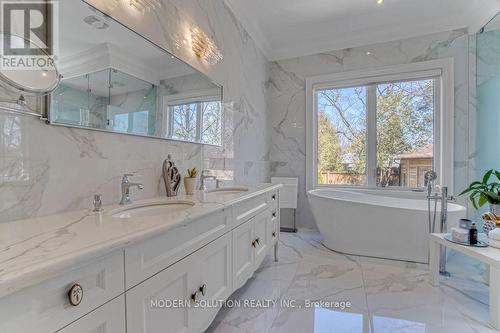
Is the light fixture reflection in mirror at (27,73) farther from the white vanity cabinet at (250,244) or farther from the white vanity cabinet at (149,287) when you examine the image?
the white vanity cabinet at (250,244)

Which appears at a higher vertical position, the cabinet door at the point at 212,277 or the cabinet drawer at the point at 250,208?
the cabinet drawer at the point at 250,208

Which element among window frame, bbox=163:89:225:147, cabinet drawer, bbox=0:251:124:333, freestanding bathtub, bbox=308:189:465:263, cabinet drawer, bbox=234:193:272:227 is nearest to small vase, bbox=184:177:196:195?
window frame, bbox=163:89:225:147

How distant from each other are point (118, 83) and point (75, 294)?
111 centimetres

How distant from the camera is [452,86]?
9.95ft

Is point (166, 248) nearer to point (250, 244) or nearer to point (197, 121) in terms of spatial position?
point (250, 244)

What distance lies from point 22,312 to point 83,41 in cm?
113

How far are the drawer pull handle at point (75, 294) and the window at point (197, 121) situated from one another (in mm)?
1242

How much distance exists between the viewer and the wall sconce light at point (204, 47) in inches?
78.6

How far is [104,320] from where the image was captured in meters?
0.69

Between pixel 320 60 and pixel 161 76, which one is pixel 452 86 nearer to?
pixel 320 60

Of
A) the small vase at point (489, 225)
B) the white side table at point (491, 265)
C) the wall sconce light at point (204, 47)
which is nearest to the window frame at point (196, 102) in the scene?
the wall sconce light at point (204, 47)

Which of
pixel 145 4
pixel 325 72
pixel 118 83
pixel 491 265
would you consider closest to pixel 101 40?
pixel 118 83

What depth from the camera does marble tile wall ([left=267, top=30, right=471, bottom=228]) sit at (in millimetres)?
3020

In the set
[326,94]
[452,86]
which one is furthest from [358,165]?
[452,86]
